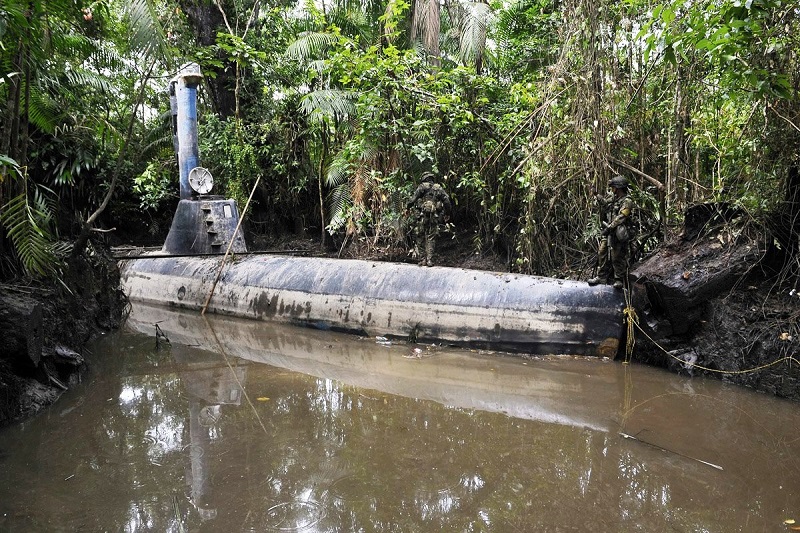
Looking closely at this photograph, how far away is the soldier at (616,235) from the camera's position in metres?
6.86

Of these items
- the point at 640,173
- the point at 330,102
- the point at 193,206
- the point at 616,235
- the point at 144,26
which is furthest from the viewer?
the point at 330,102

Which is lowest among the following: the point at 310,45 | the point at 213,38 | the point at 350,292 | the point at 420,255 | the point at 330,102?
the point at 350,292

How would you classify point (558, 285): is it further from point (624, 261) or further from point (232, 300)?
point (232, 300)

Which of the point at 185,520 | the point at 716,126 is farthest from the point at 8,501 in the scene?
the point at 716,126

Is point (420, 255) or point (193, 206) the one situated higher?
point (193, 206)

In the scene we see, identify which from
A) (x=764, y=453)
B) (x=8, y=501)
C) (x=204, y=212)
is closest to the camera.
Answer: (x=8, y=501)

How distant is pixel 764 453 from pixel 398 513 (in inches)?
113

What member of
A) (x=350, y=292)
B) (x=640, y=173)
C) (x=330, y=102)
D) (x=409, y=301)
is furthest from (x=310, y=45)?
(x=640, y=173)

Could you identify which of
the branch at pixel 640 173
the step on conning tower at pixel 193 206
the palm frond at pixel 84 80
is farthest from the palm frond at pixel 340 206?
the branch at pixel 640 173

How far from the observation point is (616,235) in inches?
271

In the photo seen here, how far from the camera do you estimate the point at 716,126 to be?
301 inches

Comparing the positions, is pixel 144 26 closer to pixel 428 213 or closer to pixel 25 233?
pixel 25 233

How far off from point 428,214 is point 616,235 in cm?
301

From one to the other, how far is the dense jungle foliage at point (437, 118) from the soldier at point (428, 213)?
3.40 feet
